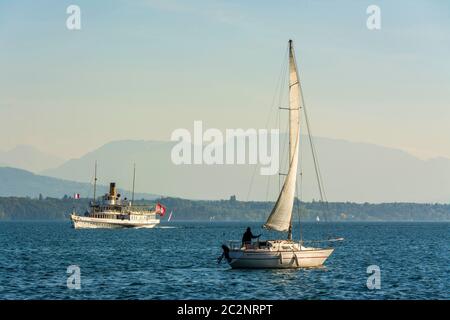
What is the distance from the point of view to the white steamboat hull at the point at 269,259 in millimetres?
67438

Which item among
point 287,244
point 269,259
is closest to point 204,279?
A: point 269,259

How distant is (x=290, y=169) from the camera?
2761 inches

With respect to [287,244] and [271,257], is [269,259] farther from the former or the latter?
[287,244]

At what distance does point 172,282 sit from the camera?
6250 cm

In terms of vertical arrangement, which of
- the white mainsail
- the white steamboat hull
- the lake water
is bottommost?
the lake water

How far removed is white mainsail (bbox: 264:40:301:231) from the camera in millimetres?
69375

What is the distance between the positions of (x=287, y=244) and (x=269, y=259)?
2032 mm

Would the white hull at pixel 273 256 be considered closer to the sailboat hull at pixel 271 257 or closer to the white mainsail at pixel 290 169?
the sailboat hull at pixel 271 257

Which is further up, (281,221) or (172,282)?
(281,221)

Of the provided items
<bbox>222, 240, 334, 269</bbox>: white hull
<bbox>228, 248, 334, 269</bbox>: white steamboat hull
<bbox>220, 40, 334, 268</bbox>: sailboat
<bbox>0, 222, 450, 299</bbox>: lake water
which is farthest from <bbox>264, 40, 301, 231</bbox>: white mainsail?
<bbox>0, 222, 450, 299</bbox>: lake water

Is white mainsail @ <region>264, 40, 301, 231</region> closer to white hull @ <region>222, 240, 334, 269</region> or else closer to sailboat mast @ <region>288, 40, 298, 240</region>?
sailboat mast @ <region>288, 40, 298, 240</region>
